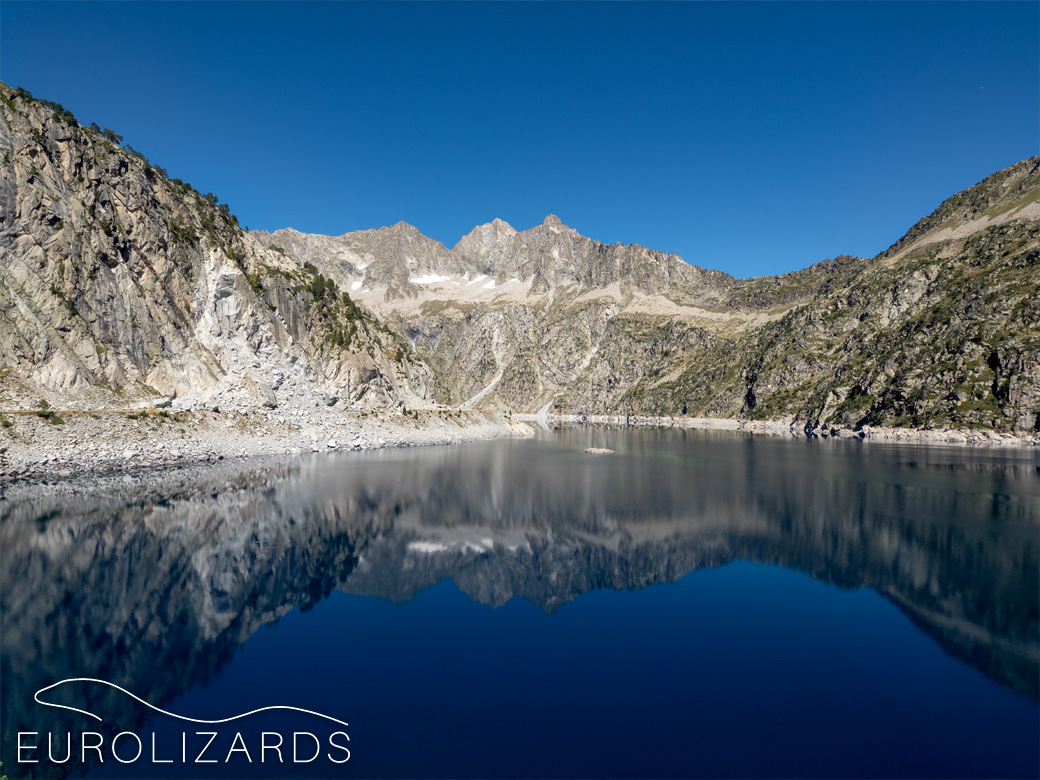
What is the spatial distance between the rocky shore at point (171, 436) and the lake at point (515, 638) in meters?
6.36

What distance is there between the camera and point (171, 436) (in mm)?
57500

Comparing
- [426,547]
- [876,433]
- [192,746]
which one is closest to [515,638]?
[192,746]

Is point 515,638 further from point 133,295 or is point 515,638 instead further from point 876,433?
point 876,433

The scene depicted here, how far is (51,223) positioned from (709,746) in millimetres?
80215

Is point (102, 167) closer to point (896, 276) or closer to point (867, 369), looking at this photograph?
point (867, 369)

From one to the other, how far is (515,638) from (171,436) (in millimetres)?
53519

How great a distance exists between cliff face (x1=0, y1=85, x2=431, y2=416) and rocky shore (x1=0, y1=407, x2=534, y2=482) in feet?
12.7

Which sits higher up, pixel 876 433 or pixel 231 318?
pixel 231 318

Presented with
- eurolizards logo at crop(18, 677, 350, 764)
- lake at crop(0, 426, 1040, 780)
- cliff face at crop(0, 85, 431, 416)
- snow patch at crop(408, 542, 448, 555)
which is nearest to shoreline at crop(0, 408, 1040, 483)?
cliff face at crop(0, 85, 431, 416)

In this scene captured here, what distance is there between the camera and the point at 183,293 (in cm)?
7938

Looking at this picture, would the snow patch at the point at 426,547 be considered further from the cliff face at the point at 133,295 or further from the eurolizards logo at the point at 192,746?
the cliff face at the point at 133,295

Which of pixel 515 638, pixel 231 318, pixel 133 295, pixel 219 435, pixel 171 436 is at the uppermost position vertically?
pixel 133 295

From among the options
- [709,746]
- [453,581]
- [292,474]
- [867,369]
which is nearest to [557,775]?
[709,746]

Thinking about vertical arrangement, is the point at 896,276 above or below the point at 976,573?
above
